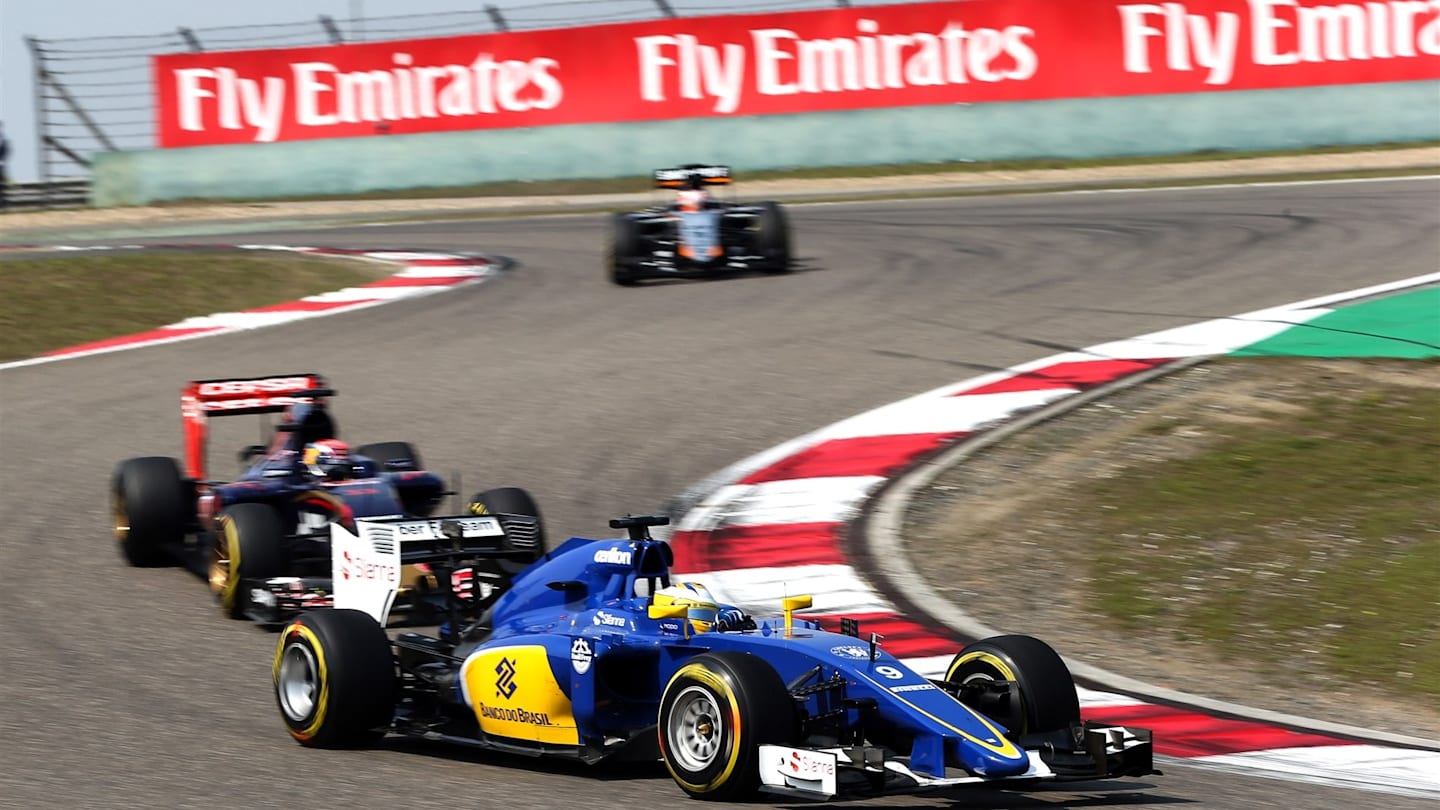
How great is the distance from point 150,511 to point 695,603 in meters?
4.66

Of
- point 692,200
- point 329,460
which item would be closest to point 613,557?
point 329,460

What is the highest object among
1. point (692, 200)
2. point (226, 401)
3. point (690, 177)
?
point (690, 177)

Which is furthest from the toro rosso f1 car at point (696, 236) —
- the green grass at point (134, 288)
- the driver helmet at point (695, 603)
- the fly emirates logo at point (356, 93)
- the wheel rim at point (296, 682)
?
the driver helmet at point (695, 603)

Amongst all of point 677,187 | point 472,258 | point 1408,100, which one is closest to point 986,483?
point 677,187

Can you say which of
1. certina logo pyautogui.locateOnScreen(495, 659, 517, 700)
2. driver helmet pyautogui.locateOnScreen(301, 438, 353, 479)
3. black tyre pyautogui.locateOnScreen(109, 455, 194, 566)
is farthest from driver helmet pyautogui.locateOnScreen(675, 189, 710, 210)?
certina logo pyautogui.locateOnScreen(495, 659, 517, 700)

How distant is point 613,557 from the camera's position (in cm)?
714

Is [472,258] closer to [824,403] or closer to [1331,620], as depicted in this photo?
[824,403]

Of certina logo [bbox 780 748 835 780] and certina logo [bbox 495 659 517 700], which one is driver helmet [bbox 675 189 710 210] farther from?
certina logo [bbox 780 748 835 780]

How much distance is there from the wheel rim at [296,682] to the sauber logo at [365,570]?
0.76m

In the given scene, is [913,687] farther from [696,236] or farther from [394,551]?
[696,236]

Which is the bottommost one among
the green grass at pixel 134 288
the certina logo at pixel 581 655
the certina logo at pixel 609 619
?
the certina logo at pixel 581 655

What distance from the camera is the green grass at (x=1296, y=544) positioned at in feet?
28.3

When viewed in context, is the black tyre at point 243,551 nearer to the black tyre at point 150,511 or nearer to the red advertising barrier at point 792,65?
the black tyre at point 150,511

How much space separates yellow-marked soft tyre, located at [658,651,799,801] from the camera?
6.01m
